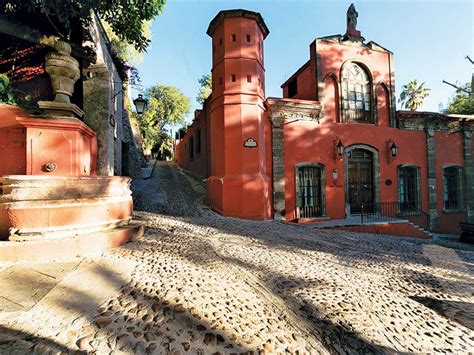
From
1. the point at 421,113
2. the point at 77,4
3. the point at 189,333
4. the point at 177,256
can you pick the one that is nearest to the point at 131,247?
the point at 177,256

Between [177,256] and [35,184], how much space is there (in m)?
1.97

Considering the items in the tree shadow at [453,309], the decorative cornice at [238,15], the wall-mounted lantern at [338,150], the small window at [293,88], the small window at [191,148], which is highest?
the decorative cornice at [238,15]

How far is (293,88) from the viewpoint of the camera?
12039 mm

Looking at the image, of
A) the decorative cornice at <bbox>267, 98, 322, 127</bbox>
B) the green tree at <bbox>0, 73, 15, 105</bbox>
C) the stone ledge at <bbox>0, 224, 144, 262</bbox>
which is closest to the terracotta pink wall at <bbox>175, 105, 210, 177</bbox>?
the decorative cornice at <bbox>267, 98, 322, 127</bbox>

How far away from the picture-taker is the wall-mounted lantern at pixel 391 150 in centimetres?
1005

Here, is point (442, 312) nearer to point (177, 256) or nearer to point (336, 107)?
point (177, 256)

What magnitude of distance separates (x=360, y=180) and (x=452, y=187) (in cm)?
584

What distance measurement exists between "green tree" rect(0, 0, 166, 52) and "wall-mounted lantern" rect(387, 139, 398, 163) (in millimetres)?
10389

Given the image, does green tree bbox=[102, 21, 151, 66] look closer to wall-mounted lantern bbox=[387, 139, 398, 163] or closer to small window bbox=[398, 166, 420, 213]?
wall-mounted lantern bbox=[387, 139, 398, 163]

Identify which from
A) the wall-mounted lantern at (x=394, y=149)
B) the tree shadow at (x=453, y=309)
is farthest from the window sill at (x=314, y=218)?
the tree shadow at (x=453, y=309)

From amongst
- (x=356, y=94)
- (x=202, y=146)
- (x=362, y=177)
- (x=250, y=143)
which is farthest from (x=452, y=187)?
(x=202, y=146)

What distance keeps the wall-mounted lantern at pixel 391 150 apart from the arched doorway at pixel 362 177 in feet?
2.17

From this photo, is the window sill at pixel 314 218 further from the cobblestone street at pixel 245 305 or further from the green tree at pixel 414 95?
the green tree at pixel 414 95

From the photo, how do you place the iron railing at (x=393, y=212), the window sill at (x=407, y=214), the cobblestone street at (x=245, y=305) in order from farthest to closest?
the window sill at (x=407, y=214)
the iron railing at (x=393, y=212)
the cobblestone street at (x=245, y=305)
